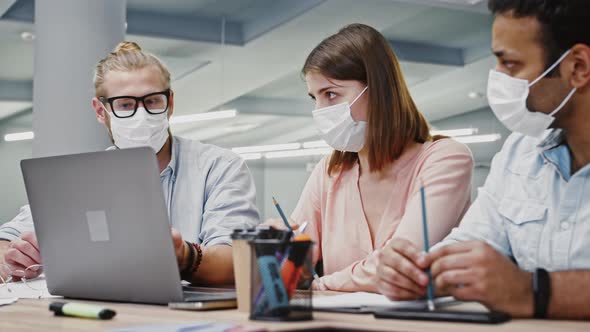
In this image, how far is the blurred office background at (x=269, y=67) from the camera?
5328mm

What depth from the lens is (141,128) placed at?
2207 mm

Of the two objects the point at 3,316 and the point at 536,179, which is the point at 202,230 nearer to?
the point at 3,316

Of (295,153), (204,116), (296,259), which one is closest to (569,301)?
(296,259)

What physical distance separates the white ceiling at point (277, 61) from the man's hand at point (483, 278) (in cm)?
426

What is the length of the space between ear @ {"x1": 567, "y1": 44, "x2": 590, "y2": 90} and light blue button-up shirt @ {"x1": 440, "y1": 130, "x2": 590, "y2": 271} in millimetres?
132

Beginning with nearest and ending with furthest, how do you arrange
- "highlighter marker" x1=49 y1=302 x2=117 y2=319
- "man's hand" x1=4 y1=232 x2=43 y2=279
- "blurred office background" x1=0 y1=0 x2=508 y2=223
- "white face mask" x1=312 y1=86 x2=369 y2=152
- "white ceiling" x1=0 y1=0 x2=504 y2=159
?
"highlighter marker" x1=49 y1=302 x2=117 y2=319, "man's hand" x1=4 y1=232 x2=43 y2=279, "white face mask" x1=312 y1=86 x2=369 y2=152, "blurred office background" x1=0 y1=0 x2=508 y2=223, "white ceiling" x1=0 y1=0 x2=504 y2=159

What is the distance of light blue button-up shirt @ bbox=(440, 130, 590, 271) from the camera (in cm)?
145

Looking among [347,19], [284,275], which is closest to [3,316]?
[284,275]

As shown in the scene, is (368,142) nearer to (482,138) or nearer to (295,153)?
(482,138)

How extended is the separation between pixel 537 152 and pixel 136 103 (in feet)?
3.93

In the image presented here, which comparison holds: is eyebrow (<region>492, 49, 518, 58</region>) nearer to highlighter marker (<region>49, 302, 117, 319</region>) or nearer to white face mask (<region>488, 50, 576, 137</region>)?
white face mask (<region>488, 50, 576, 137</region>)

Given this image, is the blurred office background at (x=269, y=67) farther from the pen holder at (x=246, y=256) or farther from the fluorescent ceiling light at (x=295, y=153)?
the pen holder at (x=246, y=256)

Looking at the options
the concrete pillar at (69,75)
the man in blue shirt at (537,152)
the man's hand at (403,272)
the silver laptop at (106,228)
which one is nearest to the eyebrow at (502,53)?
the man in blue shirt at (537,152)

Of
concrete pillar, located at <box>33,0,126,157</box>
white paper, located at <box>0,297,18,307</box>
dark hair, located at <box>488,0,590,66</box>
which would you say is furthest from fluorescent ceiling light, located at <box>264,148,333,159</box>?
dark hair, located at <box>488,0,590,66</box>
